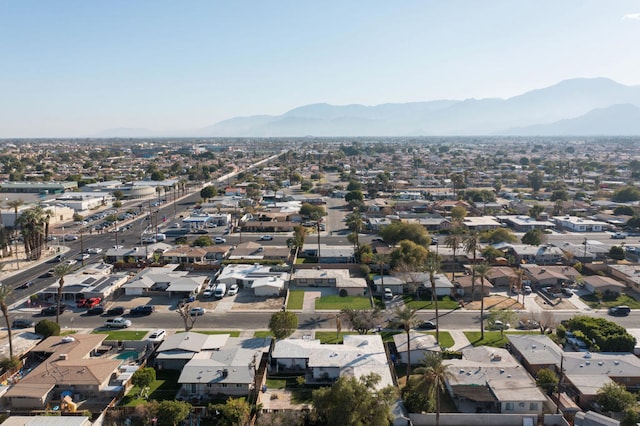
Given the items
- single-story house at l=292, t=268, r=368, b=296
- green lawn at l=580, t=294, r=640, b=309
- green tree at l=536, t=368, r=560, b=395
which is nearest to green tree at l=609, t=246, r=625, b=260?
green lawn at l=580, t=294, r=640, b=309

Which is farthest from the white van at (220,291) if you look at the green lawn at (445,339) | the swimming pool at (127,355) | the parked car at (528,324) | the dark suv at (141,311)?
the parked car at (528,324)

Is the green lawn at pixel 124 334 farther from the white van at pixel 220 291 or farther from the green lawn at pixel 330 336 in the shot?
the green lawn at pixel 330 336

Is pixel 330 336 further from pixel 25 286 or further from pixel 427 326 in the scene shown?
pixel 25 286

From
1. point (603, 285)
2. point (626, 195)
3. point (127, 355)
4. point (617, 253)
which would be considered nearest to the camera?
point (127, 355)

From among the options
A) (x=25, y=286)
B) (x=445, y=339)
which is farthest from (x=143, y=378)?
(x=25, y=286)

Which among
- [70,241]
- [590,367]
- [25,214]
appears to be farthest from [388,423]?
[70,241]
